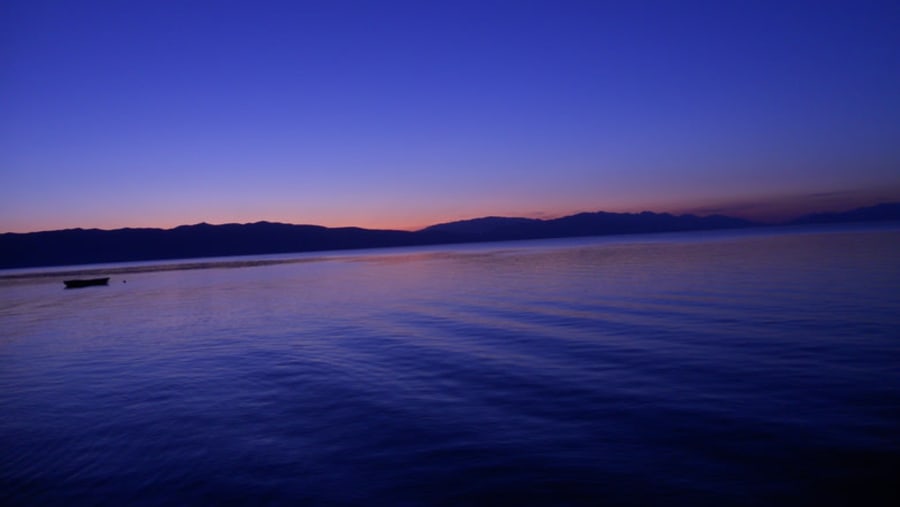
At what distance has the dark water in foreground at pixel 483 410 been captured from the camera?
7.66 m

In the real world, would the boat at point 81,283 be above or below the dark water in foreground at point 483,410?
above

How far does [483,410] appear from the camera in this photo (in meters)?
10.9

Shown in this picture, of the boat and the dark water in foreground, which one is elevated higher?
the boat

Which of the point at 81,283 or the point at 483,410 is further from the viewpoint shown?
the point at 81,283

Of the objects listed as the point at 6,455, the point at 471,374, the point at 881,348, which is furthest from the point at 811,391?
the point at 6,455

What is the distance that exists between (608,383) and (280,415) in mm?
7511

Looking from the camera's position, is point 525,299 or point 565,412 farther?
point 525,299

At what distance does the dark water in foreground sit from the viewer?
7.66 m

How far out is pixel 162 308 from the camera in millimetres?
38000

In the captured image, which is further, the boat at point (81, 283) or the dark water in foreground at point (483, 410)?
Answer: the boat at point (81, 283)

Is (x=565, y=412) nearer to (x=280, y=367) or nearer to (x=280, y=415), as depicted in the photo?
(x=280, y=415)

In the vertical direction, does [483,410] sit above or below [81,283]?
below

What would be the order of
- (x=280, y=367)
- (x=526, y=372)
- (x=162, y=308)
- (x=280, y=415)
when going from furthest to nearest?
(x=162, y=308) < (x=280, y=367) < (x=526, y=372) < (x=280, y=415)

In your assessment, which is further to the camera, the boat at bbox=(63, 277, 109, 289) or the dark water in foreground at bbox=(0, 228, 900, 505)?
the boat at bbox=(63, 277, 109, 289)
